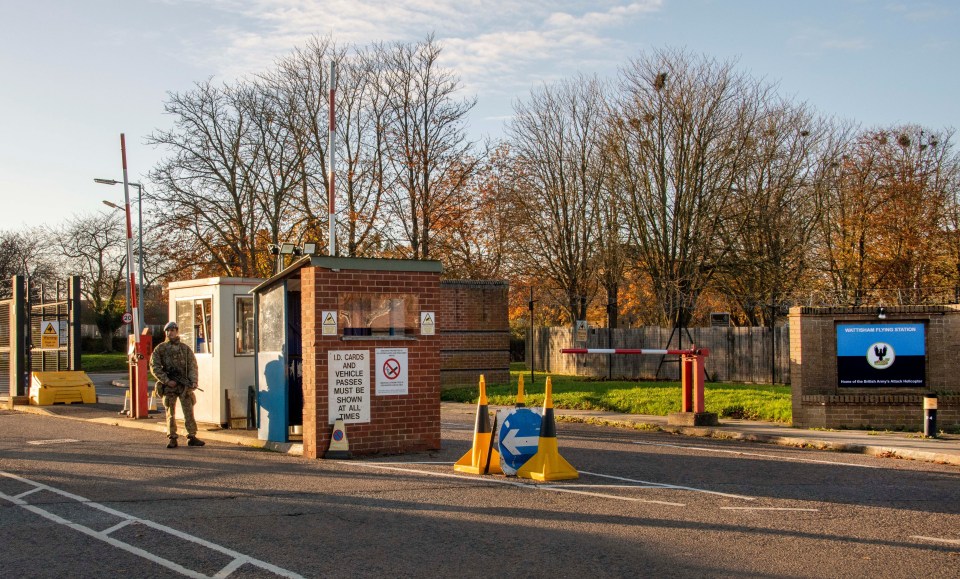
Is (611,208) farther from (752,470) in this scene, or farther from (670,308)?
(752,470)

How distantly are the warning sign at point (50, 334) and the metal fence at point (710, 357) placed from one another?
13.1 meters

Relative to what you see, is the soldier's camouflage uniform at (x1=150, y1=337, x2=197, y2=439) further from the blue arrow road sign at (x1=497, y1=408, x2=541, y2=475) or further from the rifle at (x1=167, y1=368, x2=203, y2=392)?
the blue arrow road sign at (x1=497, y1=408, x2=541, y2=475)

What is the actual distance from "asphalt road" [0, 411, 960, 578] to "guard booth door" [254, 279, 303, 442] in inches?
31.0

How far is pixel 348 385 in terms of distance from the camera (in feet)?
40.5

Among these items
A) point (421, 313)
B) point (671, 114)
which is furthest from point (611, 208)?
point (421, 313)

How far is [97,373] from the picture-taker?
160 feet

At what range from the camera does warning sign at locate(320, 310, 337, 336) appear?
483 inches

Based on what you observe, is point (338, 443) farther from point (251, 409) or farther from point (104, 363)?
point (104, 363)

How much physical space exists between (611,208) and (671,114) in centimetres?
487

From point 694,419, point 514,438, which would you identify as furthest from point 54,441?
point 694,419

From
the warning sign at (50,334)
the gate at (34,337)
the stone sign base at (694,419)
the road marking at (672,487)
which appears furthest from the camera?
the warning sign at (50,334)

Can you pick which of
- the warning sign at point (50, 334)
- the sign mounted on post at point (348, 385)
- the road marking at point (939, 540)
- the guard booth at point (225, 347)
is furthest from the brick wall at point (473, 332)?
the road marking at point (939, 540)

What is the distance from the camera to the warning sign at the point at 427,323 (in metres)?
Result: 13.0

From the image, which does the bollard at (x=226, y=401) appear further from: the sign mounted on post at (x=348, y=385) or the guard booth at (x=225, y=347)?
the sign mounted on post at (x=348, y=385)
